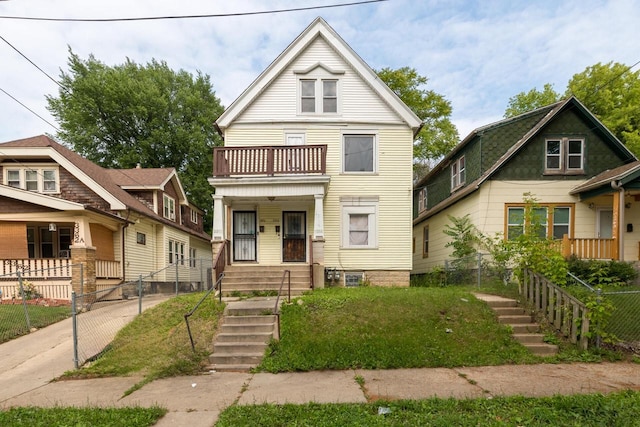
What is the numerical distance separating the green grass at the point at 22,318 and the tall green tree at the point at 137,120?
18.6m

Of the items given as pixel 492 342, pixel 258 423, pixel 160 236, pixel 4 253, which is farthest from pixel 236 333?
pixel 160 236

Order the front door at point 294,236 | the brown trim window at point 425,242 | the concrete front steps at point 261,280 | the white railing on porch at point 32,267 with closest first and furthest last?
1. the concrete front steps at point 261,280
2. the white railing on porch at point 32,267
3. the front door at point 294,236
4. the brown trim window at point 425,242

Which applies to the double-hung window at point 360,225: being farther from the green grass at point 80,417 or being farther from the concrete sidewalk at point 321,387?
the green grass at point 80,417

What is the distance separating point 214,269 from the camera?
33.2ft

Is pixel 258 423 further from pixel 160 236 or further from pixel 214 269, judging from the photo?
pixel 160 236

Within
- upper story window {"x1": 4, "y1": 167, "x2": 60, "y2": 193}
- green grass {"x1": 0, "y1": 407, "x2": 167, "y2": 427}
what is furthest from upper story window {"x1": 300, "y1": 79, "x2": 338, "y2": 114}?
green grass {"x1": 0, "y1": 407, "x2": 167, "y2": 427}

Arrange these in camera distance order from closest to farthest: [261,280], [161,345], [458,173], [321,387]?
1. [321,387]
2. [161,345]
3. [261,280]
4. [458,173]

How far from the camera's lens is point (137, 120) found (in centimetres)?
2933

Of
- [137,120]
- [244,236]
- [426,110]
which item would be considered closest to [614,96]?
[426,110]

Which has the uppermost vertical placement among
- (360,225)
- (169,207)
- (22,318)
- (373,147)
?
(373,147)

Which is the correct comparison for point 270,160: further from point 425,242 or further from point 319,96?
point 425,242

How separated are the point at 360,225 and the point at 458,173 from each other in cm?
598

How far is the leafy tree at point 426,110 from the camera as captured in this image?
24.0m

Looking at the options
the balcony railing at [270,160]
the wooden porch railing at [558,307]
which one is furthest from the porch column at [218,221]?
the wooden porch railing at [558,307]
